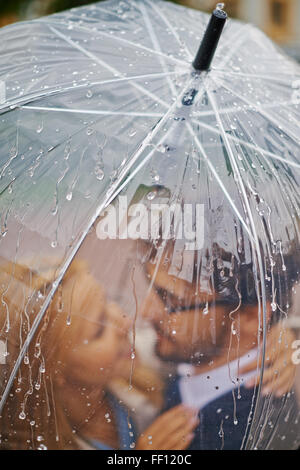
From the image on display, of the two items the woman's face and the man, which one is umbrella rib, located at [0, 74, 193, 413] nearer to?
the woman's face

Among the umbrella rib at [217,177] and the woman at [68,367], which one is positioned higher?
the umbrella rib at [217,177]

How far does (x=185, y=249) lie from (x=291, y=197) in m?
0.42

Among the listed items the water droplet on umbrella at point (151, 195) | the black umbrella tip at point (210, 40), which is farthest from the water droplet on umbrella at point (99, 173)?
the black umbrella tip at point (210, 40)

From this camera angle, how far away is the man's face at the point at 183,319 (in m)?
1.62

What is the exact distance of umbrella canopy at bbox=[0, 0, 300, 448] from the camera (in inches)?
63.4

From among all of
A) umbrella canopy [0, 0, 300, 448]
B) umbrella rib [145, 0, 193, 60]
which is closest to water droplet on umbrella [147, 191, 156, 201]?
umbrella canopy [0, 0, 300, 448]

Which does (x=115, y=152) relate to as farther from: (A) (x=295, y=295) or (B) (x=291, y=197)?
(A) (x=295, y=295)

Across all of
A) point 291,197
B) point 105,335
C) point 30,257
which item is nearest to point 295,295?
point 291,197

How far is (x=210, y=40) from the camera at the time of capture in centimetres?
182

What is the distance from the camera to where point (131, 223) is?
1.60 m

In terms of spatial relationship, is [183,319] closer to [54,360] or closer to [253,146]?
[54,360]

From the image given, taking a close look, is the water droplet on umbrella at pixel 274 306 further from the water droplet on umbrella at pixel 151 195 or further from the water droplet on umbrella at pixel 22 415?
the water droplet on umbrella at pixel 22 415

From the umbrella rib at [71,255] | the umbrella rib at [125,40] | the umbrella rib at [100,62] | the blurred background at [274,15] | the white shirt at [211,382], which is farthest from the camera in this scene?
the blurred background at [274,15]

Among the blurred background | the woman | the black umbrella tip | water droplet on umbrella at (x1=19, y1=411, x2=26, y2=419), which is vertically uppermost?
the blurred background
